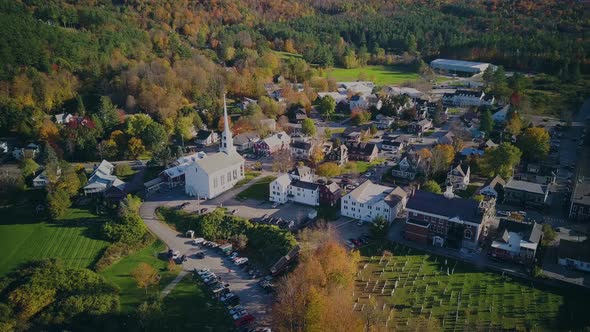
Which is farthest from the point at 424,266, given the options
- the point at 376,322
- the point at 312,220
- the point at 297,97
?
the point at 297,97

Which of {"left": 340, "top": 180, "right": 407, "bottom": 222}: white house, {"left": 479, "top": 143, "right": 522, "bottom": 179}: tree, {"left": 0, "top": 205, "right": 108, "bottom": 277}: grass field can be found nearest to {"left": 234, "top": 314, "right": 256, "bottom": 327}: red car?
{"left": 0, "top": 205, "right": 108, "bottom": 277}: grass field

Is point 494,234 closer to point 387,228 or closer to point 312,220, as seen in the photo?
point 387,228

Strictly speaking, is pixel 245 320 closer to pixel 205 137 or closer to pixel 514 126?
pixel 205 137

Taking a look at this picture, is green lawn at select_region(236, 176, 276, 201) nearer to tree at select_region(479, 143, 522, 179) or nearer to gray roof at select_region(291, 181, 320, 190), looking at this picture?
gray roof at select_region(291, 181, 320, 190)

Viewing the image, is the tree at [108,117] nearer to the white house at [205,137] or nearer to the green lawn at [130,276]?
the white house at [205,137]

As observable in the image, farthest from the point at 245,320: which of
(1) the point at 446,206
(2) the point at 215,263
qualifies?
(1) the point at 446,206

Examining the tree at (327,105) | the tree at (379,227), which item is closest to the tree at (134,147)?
the tree at (327,105)
